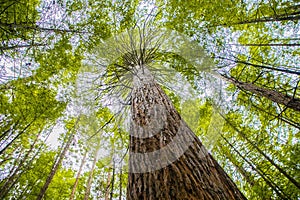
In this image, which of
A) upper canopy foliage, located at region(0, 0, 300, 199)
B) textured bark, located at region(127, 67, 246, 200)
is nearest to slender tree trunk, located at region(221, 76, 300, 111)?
upper canopy foliage, located at region(0, 0, 300, 199)

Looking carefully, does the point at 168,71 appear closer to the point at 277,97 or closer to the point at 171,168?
the point at 277,97

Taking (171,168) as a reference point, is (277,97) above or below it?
above

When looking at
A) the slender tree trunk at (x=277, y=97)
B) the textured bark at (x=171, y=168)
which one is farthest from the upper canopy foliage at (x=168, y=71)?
the textured bark at (x=171, y=168)

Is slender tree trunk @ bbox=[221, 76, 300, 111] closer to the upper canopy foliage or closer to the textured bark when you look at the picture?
the upper canopy foliage

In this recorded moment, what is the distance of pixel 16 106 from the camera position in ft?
16.3

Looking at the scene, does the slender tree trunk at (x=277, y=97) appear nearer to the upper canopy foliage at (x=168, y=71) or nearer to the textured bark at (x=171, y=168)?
the upper canopy foliage at (x=168, y=71)

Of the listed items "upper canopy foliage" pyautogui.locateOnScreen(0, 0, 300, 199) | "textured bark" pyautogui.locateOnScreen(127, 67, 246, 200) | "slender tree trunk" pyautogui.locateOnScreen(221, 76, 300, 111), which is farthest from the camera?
"upper canopy foliage" pyautogui.locateOnScreen(0, 0, 300, 199)

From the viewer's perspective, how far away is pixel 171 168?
4.74 feet

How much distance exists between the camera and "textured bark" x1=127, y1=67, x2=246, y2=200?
1250 mm

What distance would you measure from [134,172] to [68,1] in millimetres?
4754

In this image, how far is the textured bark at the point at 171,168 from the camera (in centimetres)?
125

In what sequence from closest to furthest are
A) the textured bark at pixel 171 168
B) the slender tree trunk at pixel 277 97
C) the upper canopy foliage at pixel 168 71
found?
the textured bark at pixel 171 168 → the slender tree trunk at pixel 277 97 → the upper canopy foliage at pixel 168 71

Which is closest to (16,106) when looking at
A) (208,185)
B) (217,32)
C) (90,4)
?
(90,4)

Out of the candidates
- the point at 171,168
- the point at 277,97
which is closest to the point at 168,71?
the point at 277,97
